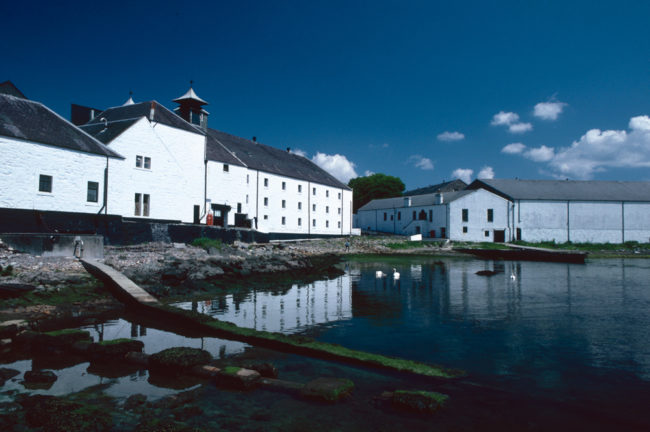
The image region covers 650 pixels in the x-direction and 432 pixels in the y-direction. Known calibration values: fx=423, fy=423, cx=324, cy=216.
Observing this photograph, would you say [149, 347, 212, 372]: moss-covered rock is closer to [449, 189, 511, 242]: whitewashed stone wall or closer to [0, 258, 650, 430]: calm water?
[0, 258, 650, 430]: calm water

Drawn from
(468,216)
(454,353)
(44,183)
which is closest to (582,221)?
(468,216)

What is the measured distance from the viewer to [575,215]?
198 ft

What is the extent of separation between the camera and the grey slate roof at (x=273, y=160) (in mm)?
49191

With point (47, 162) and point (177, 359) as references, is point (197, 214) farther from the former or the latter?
point (177, 359)

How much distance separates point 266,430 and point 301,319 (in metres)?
7.74

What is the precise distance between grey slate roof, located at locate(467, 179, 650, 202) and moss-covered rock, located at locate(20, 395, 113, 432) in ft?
202

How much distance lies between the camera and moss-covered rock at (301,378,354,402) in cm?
636

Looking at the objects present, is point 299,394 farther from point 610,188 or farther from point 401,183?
point 401,183

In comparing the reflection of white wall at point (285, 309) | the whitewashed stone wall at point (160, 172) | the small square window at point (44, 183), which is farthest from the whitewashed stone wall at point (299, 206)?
the reflection of white wall at point (285, 309)

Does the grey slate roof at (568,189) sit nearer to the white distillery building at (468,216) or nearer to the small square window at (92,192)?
the white distillery building at (468,216)

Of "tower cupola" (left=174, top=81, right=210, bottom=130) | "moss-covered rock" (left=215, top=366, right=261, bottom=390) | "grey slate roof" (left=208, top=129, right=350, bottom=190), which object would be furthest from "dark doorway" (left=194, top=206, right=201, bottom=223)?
"moss-covered rock" (left=215, top=366, right=261, bottom=390)

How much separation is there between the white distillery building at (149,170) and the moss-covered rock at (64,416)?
21.9 metres

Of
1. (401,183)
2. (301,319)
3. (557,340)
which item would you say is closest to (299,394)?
(301,319)

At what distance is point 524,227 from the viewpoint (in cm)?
5944
